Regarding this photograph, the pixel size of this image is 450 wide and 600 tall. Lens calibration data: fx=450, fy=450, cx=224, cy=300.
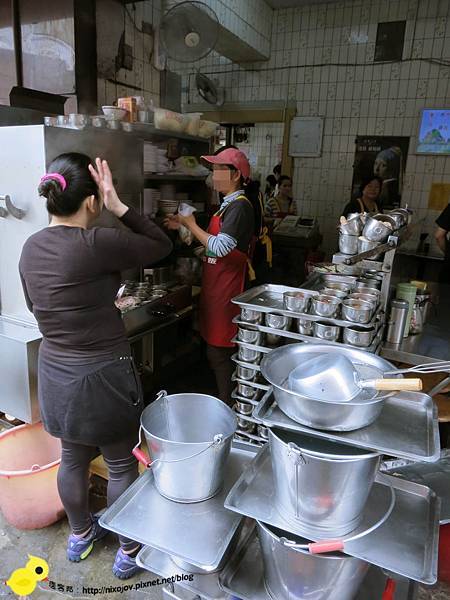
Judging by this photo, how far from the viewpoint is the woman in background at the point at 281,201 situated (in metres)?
5.88

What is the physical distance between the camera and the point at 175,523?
127cm

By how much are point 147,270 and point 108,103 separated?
1512 mm

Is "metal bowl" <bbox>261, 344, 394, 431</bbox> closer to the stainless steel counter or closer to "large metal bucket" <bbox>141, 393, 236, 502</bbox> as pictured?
"large metal bucket" <bbox>141, 393, 236, 502</bbox>

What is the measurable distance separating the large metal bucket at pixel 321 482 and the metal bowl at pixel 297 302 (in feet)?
2.77

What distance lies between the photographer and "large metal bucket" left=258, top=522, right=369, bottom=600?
115cm

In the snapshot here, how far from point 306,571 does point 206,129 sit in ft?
10.2

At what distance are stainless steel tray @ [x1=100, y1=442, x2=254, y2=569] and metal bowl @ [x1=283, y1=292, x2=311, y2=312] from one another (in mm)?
835

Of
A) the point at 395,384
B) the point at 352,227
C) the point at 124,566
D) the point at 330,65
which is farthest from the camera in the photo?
the point at 330,65

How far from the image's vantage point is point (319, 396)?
107cm

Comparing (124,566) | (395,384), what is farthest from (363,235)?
(124,566)

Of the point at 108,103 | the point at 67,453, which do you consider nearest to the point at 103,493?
the point at 67,453

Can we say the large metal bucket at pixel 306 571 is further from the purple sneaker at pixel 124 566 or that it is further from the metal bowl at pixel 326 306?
the metal bowl at pixel 326 306

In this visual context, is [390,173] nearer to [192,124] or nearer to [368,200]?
[368,200]

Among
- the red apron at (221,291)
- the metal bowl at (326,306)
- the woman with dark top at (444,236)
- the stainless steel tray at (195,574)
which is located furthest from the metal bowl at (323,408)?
the woman with dark top at (444,236)
